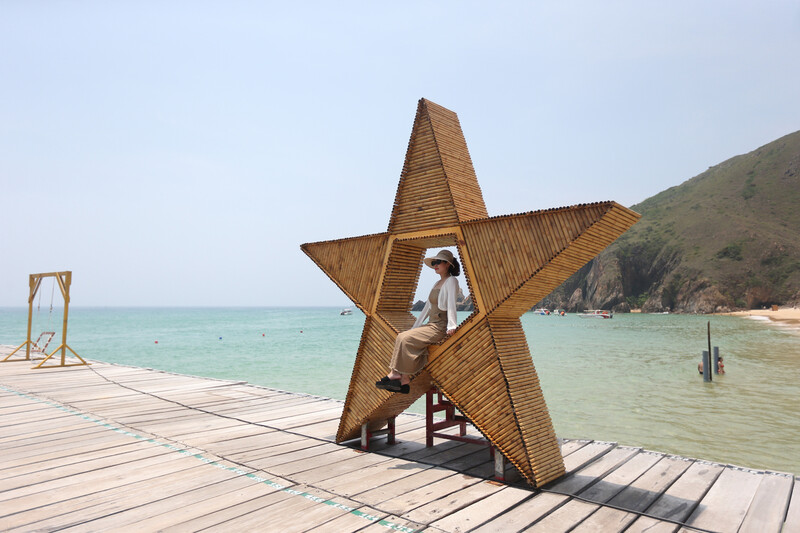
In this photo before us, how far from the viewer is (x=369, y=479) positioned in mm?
4645

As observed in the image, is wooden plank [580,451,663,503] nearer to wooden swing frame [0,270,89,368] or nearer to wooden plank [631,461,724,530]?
wooden plank [631,461,724,530]

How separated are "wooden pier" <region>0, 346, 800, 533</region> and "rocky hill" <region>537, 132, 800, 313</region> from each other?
252ft

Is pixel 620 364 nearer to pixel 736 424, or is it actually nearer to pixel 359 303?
pixel 736 424

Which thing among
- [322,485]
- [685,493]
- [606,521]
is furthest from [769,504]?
[322,485]

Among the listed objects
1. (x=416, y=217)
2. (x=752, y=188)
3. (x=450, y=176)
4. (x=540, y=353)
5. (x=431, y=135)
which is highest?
(x=752, y=188)

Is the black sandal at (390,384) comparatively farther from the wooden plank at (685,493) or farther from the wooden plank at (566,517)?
the wooden plank at (685,493)

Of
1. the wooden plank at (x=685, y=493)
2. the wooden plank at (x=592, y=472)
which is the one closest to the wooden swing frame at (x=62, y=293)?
the wooden plank at (x=592, y=472)

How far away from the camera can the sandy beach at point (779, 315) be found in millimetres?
47750

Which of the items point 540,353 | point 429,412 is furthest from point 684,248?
point 429,412

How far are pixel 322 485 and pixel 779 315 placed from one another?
225 ft

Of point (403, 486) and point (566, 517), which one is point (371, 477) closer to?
point (403, 486)

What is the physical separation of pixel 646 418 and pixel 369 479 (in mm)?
9531

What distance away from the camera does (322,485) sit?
4.47m

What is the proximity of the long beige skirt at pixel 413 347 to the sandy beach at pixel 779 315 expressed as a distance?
53179 millimetres
